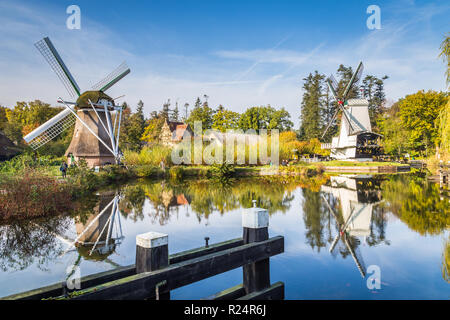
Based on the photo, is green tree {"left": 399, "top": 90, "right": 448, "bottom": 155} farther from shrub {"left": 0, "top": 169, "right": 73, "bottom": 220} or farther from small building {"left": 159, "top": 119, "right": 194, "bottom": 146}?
shrub {"left": 0, "top": 169, "right": 73, "bottom": 220}

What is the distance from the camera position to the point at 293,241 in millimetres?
Result: 6699

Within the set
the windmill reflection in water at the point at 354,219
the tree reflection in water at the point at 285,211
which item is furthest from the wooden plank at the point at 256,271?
the tree reflection in water at the point at 285,211

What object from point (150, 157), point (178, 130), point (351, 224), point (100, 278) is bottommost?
point (351, 224)

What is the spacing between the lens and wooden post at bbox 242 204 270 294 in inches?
145

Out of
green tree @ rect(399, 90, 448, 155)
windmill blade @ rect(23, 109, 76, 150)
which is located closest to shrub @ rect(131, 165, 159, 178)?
windmill blade @ rect(23, 109, 76, 150)

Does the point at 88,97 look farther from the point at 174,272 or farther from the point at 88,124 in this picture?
the point at 174,272

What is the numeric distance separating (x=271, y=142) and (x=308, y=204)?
20.7m

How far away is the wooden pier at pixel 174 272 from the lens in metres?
2.60

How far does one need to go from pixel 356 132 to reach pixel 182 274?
3759cm

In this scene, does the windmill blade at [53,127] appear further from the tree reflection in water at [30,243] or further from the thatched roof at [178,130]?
the thatched roof at [178,130]

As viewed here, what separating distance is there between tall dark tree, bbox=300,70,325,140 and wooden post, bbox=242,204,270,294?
51.4 meters

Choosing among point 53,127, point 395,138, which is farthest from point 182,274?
point 395,138

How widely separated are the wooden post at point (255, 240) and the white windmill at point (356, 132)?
1428 inches
